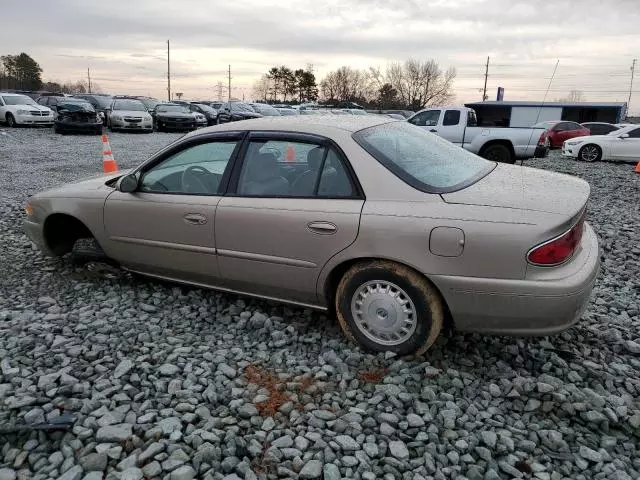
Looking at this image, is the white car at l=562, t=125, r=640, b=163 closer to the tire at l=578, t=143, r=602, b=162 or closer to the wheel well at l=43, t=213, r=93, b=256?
the tire at l=578, t=143, r=602, b=162

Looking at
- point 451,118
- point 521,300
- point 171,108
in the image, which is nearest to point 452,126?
point 451,118

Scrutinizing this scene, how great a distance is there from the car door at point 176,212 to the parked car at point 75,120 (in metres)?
18.4

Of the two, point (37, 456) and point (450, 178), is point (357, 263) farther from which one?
point (37, 456)

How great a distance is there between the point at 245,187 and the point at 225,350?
45.5 inches

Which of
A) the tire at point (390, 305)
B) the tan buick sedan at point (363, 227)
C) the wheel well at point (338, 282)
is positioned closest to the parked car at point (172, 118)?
the tan buick sedan at point (363, 227)

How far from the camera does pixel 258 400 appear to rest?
2852mm

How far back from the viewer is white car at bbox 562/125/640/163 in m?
15.7

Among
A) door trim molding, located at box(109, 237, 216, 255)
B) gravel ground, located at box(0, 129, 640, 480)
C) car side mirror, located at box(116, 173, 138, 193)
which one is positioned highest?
car side mirror, located at box(116, 173, 138, 193)

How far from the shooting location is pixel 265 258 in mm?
3547

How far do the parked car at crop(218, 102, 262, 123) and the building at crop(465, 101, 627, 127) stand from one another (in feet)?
42.0

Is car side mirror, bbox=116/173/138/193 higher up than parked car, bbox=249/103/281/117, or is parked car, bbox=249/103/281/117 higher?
parked car, bbox=249/103/281/117

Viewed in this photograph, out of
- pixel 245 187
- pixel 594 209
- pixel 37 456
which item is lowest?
pixel 37 456

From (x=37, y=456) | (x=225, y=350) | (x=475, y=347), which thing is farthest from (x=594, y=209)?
(x=37, y=456)

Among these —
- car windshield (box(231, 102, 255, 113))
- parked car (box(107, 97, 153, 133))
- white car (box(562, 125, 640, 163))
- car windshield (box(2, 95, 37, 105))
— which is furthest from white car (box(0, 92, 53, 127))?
white car (box(562, 125, 640, 163))
